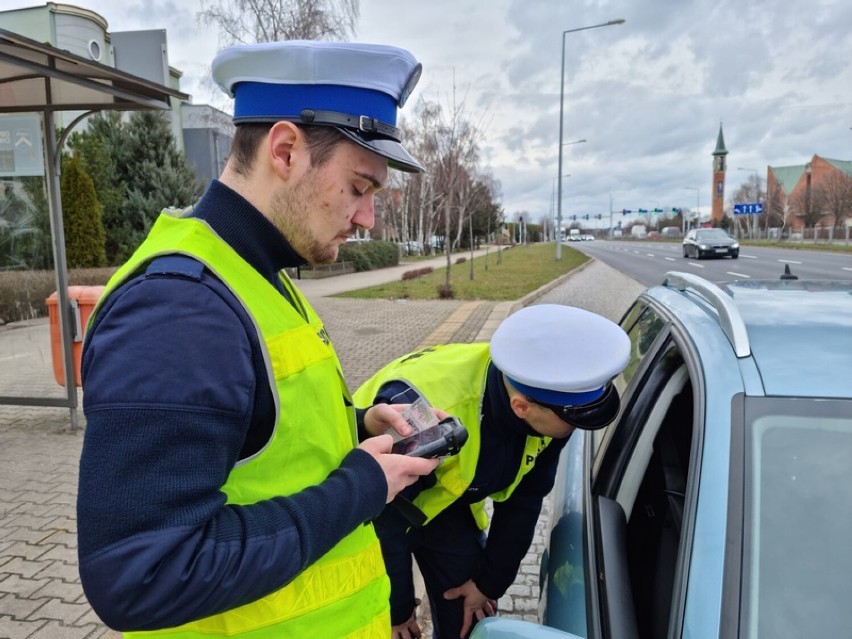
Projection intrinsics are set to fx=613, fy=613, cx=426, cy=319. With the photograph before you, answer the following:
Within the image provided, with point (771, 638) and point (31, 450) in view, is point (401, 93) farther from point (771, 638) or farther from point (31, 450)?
point (31, 450)

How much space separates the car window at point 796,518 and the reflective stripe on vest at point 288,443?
2.55ft

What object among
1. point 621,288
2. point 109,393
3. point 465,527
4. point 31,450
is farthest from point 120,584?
point 621,288

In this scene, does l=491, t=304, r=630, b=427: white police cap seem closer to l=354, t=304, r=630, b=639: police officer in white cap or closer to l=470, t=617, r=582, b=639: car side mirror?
l=354, t=304, r=630, b=639: police officer in white cap

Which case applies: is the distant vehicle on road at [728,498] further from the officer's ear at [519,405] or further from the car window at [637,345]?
the officer's ear at [519,405]

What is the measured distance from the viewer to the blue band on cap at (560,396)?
1.69m

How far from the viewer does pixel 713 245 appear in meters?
27.9

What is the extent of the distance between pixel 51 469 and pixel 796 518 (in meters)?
5.03

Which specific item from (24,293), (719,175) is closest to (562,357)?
(24,293)

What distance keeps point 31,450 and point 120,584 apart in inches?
205

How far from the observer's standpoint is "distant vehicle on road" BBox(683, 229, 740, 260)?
2770 cm

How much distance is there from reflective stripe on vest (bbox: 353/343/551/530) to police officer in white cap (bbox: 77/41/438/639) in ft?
1.57

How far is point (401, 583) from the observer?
211 centimetres

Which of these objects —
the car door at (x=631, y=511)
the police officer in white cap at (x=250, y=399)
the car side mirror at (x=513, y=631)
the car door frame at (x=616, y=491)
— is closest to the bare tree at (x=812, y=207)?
the car door at (x=631, y=511)

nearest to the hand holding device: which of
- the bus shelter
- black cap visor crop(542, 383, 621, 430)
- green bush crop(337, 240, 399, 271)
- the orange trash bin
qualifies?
black cap visor crop(542, 383, 621, 430)
